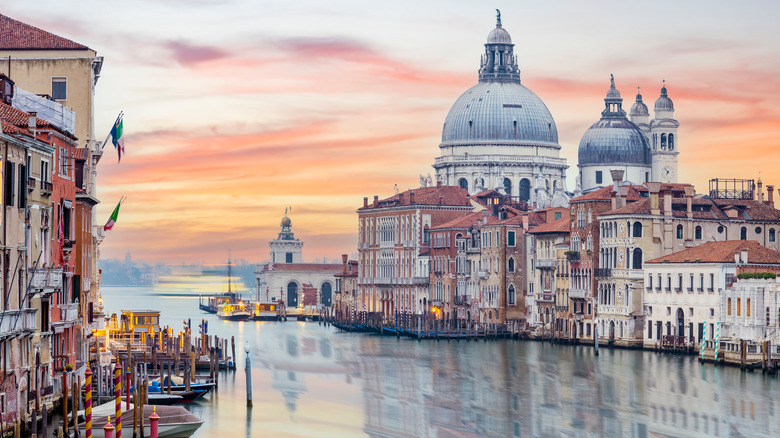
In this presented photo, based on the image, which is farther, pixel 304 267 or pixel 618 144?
pixel 304 267

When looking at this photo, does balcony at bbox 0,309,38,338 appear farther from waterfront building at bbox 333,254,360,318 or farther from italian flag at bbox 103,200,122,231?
waterfront building at bbox 333,254,360,318

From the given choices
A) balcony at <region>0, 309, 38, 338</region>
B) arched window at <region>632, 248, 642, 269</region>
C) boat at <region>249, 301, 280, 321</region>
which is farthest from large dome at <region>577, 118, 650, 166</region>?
balcony at <region>0, 309, 38, 338</region>

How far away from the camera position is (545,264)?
3374 inches

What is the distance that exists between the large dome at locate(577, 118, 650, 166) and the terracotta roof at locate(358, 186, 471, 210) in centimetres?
1522

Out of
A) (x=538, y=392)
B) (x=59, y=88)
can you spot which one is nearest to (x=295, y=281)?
(x=538, y=392)

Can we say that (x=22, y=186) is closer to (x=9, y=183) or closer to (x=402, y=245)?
(x=9, y=183)

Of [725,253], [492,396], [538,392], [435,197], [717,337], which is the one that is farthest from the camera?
[435,197]

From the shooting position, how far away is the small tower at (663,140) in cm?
Result: 12306

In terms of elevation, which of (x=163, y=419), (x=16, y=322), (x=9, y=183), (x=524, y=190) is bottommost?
(x=163, y=419)

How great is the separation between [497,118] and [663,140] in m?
14.1

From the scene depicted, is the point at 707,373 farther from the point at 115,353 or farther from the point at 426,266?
the point at 426,266

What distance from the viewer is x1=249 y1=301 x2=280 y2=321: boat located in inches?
5246

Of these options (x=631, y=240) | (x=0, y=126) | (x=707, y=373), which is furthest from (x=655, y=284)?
(x=0, y=126)

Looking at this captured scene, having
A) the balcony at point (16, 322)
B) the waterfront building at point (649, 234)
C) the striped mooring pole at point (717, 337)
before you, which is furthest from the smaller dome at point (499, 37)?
the balcony at point (16, 322)
